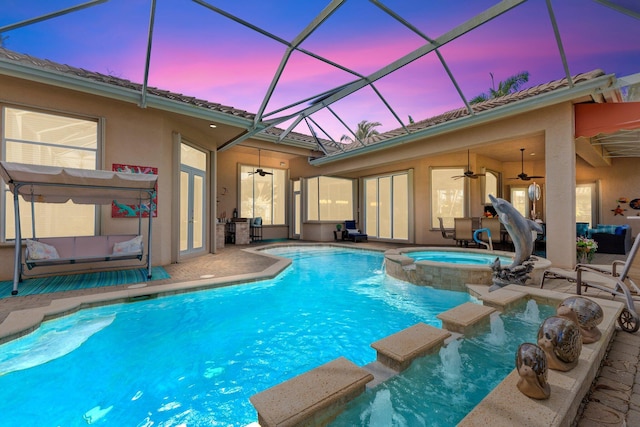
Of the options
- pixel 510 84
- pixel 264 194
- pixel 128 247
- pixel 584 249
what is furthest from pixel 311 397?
pixel 510 84

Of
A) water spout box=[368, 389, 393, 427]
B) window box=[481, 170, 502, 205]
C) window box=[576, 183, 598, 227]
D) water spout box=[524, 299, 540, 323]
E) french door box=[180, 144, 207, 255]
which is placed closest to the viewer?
water spout box=[368, 389, 393, 427]

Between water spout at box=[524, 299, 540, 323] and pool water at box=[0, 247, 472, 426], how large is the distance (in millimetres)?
929

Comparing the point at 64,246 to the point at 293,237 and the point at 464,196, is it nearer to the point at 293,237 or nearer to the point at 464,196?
the point at 293,237

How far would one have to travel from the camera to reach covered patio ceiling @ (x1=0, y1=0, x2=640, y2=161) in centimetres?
427

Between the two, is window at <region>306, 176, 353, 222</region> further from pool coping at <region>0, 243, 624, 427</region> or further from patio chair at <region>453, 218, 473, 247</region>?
pool coping at <region>0, 243, 624, 427</region>

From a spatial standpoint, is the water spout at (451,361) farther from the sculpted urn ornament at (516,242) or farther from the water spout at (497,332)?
the sculpted urn ornament at (516,242)

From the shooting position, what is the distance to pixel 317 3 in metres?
4.16

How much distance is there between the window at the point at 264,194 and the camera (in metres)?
12.0

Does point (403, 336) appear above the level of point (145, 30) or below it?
below

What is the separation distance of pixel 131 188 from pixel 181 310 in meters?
2.50

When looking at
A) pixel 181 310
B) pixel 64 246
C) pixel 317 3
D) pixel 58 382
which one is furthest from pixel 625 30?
pixel 64 246

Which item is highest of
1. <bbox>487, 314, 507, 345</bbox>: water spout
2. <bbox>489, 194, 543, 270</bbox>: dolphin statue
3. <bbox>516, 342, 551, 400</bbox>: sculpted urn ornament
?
<bbox>489, 194, 543, 270</bbox>: dolphin statue

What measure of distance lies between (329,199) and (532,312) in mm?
9591

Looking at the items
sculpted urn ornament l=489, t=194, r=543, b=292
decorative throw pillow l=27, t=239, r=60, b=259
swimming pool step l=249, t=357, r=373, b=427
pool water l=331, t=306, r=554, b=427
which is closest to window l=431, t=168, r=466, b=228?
sculpted urn ornament l=489, t=194, r=543, b=292
